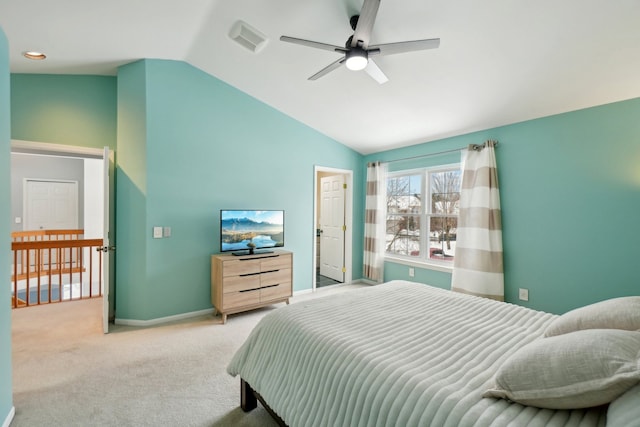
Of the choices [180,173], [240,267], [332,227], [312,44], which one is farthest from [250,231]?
[312,44]

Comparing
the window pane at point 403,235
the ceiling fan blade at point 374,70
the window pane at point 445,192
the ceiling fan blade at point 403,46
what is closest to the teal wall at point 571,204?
the window pane at point 445,192

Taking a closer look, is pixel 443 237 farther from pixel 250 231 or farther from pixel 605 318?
pixel 605 318

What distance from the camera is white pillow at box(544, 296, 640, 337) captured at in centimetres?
112

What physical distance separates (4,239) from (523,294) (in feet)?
14.8

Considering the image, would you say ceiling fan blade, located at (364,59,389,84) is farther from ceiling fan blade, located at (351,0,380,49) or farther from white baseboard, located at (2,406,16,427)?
white baseboard, located at (2,406,16,427)

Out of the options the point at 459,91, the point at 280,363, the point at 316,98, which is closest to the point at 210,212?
the point at 316,98

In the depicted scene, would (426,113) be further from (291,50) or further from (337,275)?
(337,275)

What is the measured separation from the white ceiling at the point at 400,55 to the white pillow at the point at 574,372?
219cm

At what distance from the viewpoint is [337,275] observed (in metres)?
5.18

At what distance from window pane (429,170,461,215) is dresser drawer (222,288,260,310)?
2.78 metres

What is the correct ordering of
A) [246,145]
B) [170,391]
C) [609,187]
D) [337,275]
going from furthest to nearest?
1. [337,275]
2. [246,145]
3. [609,187]
4. [170,391]

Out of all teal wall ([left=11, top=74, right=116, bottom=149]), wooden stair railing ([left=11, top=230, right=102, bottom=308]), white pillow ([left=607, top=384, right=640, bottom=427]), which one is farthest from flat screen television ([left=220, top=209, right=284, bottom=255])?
white pillow ([left=607, top=384, right=640, bottom=427])

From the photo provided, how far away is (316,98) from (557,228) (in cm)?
307

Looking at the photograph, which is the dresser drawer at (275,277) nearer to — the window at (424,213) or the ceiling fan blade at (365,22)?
the window at (424,213)
